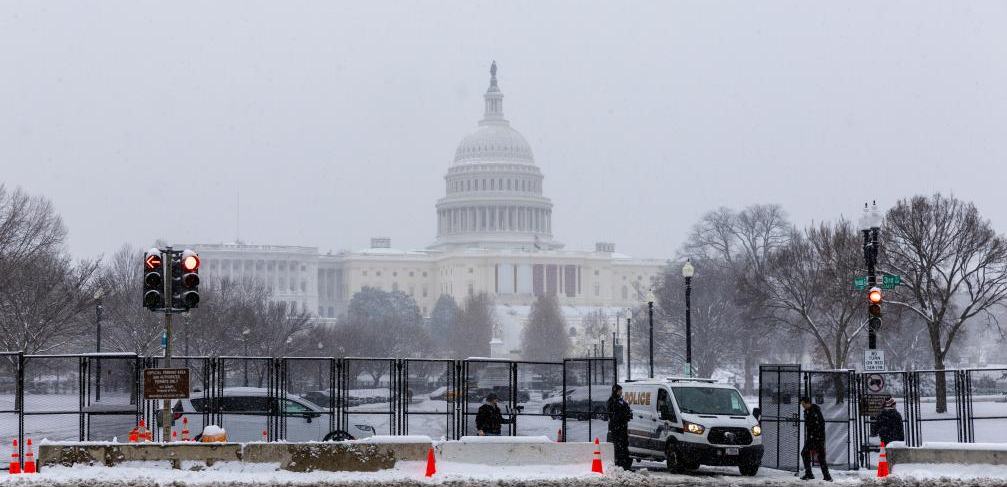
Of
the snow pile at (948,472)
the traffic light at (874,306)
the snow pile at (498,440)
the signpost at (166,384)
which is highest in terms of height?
the traffic light at (874,306)

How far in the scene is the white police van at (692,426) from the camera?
28.2 meters

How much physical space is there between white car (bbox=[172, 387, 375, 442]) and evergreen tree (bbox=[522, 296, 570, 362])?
331 ft

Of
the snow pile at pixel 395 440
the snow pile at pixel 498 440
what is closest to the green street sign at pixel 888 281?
the snow pile at pixel 498 440

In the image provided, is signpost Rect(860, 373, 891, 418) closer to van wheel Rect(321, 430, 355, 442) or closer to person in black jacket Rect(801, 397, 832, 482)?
person in black jacket Rect(801, 397, 832, 482)

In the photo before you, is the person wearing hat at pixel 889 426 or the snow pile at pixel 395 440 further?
the person wearing hat at pixel 889 426

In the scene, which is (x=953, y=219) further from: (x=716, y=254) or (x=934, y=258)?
(x=716, y=254)

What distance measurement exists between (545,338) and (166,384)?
11695 centimetres

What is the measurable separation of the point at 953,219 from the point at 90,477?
145ft

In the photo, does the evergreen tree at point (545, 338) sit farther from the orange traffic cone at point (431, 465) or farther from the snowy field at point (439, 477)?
→ the orange traffic cone at point (431, 465)

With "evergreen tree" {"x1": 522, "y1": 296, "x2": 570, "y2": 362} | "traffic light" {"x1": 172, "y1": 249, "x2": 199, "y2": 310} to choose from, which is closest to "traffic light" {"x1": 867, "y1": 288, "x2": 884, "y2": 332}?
"traffic light" {"x1": 172, "y1": 249, "x2": 199, "y2": 310}

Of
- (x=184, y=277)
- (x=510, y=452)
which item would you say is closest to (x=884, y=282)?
(x=510, y=452)

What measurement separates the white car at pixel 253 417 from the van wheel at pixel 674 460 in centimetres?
695

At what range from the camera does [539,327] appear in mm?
147250

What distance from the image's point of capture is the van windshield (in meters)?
29.2
